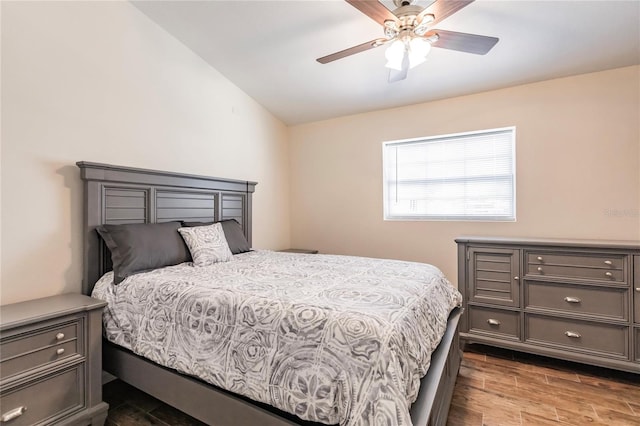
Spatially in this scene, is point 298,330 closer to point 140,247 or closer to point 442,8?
point 140,247

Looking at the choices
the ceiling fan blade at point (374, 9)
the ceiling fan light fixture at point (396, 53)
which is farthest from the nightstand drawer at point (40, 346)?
the ceiling fan light fixture at point (396, 53)

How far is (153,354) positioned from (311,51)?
8.51 feet

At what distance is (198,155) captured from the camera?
3.08 metres

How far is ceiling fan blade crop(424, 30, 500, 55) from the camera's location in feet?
5.83

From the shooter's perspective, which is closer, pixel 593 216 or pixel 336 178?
pixel 593 216

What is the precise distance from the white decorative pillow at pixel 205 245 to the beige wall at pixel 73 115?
2.30ft

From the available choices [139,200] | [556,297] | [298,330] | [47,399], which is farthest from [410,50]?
[47,399]

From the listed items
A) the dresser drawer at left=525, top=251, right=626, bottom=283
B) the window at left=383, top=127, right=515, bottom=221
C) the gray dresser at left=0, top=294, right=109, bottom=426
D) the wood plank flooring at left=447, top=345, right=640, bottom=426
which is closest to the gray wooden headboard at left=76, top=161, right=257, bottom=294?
the gray dresser at left=0, top=294, right=109, bottom=426

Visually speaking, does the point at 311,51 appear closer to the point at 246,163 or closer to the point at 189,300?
the point at 246,163

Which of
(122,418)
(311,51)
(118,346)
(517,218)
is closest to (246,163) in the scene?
(311,51)

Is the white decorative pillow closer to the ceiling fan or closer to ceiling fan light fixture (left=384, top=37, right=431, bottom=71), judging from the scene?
the ceiling fan

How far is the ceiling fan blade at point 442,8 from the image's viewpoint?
1580mm

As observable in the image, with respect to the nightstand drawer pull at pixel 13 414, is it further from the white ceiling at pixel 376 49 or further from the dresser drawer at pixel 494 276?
the dresser drawer at pixel 494 276

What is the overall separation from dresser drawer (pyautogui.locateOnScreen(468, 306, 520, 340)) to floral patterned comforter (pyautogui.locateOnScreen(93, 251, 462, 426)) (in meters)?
0.74
